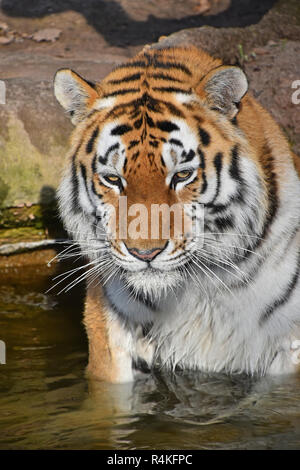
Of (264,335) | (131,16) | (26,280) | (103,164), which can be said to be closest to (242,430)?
(264,335)

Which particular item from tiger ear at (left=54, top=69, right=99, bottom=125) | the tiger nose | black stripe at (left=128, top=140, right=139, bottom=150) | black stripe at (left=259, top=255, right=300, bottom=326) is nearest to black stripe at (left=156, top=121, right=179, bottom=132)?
black stripe at (left=128, top=140, right=139, bottom=150)

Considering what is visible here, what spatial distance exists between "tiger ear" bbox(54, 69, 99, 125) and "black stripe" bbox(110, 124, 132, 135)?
8.1 inches

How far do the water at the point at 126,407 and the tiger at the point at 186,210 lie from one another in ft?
0.44

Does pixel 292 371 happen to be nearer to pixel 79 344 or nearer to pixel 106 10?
pixel 79 344

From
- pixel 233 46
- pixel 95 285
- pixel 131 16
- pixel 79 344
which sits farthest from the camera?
pixel 131 16

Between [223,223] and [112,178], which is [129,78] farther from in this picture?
[223,223]

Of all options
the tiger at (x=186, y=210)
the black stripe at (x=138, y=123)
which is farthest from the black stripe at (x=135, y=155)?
the black stripe at (x=138, y=123)

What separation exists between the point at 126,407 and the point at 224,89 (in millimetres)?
1346

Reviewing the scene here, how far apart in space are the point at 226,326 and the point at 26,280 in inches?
85.1

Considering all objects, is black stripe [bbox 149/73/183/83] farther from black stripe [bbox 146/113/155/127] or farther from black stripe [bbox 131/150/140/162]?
black stripe [bbox 131/150/140/162]

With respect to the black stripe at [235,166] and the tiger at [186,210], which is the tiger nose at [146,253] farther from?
the black stripe at [235,166]

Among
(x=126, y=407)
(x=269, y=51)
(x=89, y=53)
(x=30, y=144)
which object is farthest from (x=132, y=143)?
(x=89, y=53)

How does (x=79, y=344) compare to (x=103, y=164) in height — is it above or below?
below

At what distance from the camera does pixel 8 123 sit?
488 centimetres
